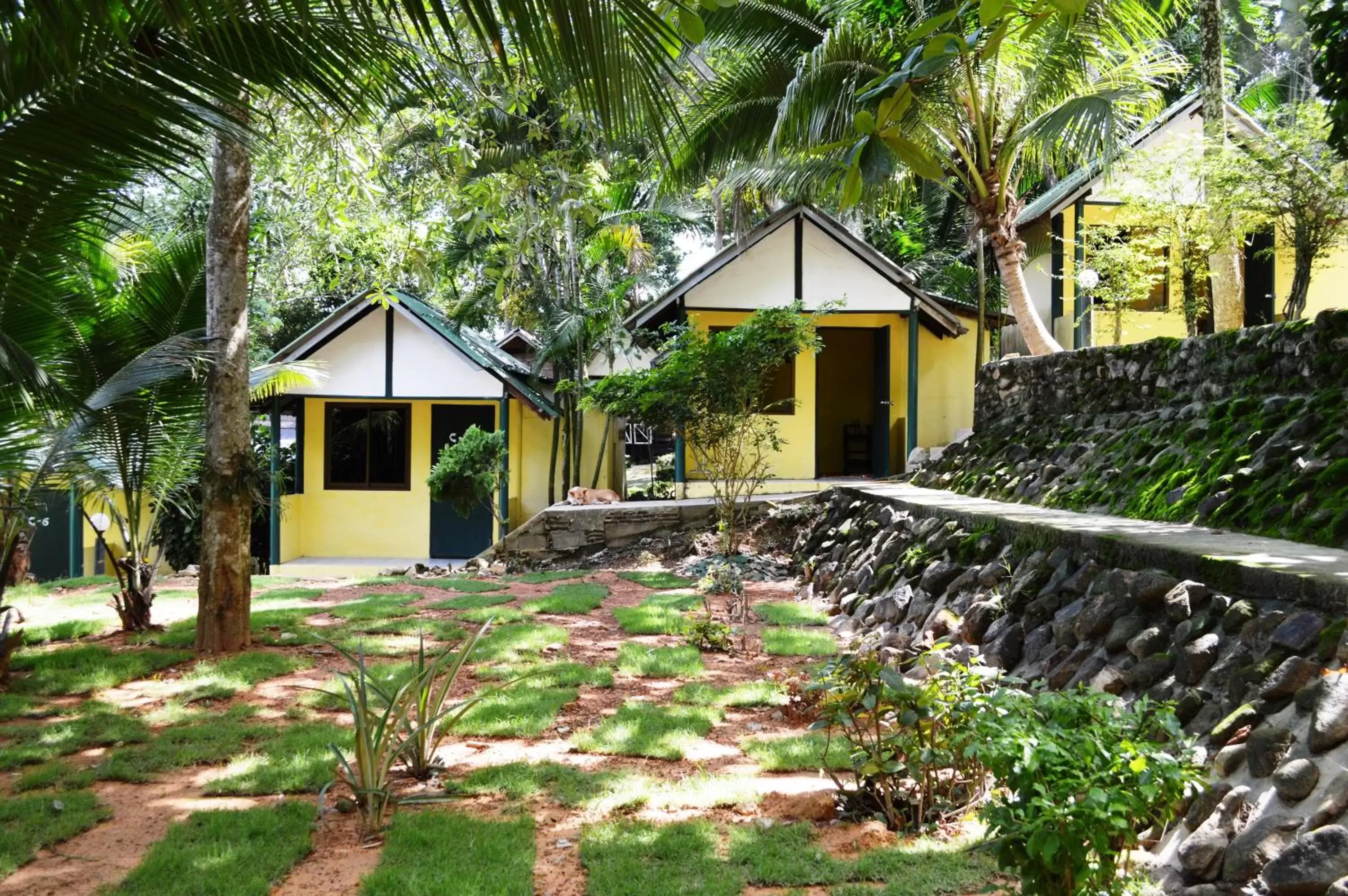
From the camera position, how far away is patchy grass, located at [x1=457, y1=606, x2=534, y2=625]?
8.76 meters

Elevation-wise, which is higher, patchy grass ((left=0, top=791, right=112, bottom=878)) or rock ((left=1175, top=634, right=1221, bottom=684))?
rock ((left=1175, top=634, right=1221, bottom=684))

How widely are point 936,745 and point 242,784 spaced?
10.6ft

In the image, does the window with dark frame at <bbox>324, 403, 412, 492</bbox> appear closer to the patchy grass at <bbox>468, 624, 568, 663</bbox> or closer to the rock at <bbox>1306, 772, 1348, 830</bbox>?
the patchy grass at <bbox>468, 624, 568, 663</bbox>

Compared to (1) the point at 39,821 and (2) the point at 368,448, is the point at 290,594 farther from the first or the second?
(1) the point at 39,821

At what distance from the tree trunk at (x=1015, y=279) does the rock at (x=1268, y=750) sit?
8.59m

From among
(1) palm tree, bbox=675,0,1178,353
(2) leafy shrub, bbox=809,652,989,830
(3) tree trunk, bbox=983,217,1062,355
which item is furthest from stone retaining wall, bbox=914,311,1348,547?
(2) leafy shrub, bbox=809,652,989,830

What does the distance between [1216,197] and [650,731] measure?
8.30m

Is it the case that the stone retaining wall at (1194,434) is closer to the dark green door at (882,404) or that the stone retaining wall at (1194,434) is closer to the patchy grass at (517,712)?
the patchy grass at (517,712)

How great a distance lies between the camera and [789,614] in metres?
9.04

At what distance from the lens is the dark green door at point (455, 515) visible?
16.7m

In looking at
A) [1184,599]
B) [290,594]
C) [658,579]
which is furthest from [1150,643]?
[290,594]

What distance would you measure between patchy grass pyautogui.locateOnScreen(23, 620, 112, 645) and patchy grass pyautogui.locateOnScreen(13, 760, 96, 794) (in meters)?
3.42

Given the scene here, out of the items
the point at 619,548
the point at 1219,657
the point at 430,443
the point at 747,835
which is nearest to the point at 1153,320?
the point at 619,548

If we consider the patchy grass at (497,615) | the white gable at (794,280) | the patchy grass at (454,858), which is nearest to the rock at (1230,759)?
the patchy grass at (454,858)
